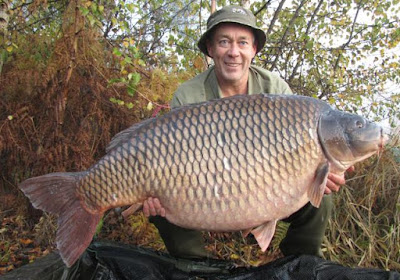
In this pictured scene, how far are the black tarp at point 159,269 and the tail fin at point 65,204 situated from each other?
0.14 m

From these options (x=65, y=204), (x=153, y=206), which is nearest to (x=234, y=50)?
(x=153, y=206)

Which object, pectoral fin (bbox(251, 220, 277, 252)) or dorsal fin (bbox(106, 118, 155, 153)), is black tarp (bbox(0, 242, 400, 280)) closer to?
pectoral fin (bbox(251, 220, 277, 252))

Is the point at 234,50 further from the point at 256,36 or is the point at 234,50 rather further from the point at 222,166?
the point at 222,166

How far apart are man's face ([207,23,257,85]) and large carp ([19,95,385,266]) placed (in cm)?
52

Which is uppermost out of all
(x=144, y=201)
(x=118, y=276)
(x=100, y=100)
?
(x=100, y=100)

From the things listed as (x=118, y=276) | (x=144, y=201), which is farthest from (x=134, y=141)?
(x=118, y=276)

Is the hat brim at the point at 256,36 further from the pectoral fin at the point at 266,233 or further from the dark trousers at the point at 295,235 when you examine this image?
the pectoral fin at the point at 266,233

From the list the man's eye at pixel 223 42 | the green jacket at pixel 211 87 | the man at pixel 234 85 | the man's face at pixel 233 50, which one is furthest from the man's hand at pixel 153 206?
the man's eye at pixel 223 42

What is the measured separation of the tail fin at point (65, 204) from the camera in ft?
4.36

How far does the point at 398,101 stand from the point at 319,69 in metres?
1.00

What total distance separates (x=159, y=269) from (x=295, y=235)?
0.65 metres

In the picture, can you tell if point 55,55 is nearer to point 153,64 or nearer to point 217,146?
point 153,64

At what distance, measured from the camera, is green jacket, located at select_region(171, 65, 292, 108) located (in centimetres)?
191

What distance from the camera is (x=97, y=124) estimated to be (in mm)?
2352
